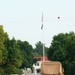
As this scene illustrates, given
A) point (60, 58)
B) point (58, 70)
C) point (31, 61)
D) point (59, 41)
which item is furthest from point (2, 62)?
point (31, 61)

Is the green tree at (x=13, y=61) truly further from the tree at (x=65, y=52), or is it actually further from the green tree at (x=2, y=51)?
the tree at (x=65, y=52)

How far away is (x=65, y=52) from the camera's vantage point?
302 ft

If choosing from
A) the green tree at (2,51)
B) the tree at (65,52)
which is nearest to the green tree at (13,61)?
the green tree at (2,51)

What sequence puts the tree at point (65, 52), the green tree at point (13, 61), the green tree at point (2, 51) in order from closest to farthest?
the green tree at point (2, 51), the green tree at point (13, 61), the tree at point (65, 52)

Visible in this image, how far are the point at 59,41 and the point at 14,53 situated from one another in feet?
53.9

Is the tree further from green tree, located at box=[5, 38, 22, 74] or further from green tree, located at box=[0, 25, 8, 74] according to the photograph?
green tree, located at box=[0, 25, 8, 74]

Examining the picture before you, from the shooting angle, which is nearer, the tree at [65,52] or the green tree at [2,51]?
the green tree at [2,51]

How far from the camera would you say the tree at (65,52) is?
294 feet

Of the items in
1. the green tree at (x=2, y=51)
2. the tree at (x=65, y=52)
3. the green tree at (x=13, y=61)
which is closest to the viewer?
the green tree at (x=2, y=51)

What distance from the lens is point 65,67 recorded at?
90562 mm

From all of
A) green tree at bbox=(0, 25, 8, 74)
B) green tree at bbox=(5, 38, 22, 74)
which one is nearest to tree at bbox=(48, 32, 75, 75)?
green tree at bbox=(5, 38, 22, 74)

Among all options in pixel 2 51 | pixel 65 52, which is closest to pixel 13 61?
pixel 2 51

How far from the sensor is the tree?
89.5 meters

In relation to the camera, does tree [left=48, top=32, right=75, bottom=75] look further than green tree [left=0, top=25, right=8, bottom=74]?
Yes
